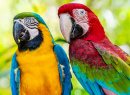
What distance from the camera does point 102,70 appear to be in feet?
5.25

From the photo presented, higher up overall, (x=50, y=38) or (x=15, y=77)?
(x=50, y=38)

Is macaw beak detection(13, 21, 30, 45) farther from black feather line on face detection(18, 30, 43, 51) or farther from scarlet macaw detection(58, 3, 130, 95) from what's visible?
scarlet macaw detection(58, 3, 130, 95)

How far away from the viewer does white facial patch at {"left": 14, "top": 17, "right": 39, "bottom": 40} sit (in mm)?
1843

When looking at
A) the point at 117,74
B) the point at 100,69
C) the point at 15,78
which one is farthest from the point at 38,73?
the point at 117,74

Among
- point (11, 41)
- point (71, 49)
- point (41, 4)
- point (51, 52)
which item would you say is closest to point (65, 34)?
point (71, 49)

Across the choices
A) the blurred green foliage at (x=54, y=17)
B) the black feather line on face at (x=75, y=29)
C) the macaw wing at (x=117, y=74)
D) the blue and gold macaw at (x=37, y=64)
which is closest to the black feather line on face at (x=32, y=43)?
the blue and gold macaw at (x=37, y=64)

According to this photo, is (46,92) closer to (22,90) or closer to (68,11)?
(22,90)

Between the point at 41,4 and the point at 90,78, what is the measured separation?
1990 millimetres

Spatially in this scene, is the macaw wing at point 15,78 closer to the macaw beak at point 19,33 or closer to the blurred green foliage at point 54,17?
the macaw beak at point 19,33

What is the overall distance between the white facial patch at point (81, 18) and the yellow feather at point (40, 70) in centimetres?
36

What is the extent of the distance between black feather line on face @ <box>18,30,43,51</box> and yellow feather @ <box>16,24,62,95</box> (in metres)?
0.03

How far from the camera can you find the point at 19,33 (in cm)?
179

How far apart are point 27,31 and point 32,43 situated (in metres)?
0.14

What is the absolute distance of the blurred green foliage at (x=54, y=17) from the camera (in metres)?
2.98
